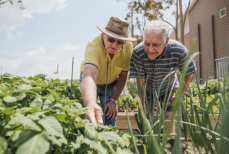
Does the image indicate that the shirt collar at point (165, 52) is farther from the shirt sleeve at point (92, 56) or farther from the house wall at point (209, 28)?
the house wall at point (209, 28)

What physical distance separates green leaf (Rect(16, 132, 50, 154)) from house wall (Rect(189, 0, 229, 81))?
14.2m

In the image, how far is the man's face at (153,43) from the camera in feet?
8.29

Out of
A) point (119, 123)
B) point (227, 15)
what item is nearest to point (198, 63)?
point (227, 15)

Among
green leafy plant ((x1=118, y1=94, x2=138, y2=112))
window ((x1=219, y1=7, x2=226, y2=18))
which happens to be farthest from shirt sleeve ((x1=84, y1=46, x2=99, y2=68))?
window ((x1=219, y1=7, x2=226, y2=18))

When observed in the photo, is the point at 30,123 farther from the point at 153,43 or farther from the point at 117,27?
the point at 117,27

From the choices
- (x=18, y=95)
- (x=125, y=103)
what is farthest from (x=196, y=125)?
(x=125, y=103)

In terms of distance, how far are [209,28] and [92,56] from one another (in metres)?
16.0

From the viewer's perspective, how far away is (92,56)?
7.90 feet

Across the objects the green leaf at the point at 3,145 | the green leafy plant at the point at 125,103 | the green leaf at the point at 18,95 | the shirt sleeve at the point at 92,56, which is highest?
the shirt sleeve at the point at 92,56

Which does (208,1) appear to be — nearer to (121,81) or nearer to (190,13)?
(190,13)

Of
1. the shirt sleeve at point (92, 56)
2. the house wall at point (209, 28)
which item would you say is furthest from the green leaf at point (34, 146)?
the house wall at point (209, 28)

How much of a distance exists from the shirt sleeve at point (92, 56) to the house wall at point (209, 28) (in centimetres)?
1254

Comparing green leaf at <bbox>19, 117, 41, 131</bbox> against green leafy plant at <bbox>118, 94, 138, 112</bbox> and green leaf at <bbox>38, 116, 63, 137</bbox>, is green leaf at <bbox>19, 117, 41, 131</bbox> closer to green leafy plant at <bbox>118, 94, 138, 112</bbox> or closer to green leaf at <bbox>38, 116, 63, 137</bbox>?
green leaf at <bbox>38, 116, 63, 137</bbox>

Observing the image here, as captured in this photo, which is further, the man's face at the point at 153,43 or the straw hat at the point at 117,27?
the straw hat at the point at 117,27
